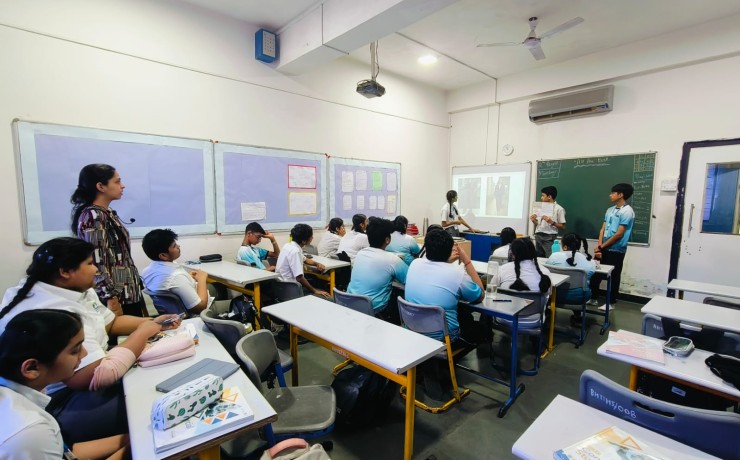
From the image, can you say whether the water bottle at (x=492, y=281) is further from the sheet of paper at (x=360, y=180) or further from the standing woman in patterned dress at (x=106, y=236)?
the sheet of paper at (x=360, y=180)

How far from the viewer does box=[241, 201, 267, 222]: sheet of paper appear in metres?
4.15

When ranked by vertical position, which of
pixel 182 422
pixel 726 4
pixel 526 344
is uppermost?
pixel 726 4

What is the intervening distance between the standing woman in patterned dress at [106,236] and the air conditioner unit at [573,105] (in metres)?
5.69

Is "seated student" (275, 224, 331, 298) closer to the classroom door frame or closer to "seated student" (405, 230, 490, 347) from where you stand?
"seated student" (405, 230, 490, 347)

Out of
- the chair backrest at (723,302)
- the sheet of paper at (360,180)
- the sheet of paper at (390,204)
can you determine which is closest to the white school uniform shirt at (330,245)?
the sheet of paper at (360,180)

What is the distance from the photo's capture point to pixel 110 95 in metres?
3.17

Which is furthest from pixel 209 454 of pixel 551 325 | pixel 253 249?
pixel 551 325

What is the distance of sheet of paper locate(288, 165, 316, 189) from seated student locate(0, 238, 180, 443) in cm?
311

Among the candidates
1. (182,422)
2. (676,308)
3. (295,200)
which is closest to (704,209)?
(676,308)

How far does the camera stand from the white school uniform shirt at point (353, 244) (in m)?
4.01

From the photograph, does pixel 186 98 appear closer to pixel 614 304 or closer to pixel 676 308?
pixel 676 308

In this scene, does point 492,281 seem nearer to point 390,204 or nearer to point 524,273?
point 524,273

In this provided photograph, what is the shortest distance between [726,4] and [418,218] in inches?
183

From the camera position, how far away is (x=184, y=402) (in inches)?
43.1
